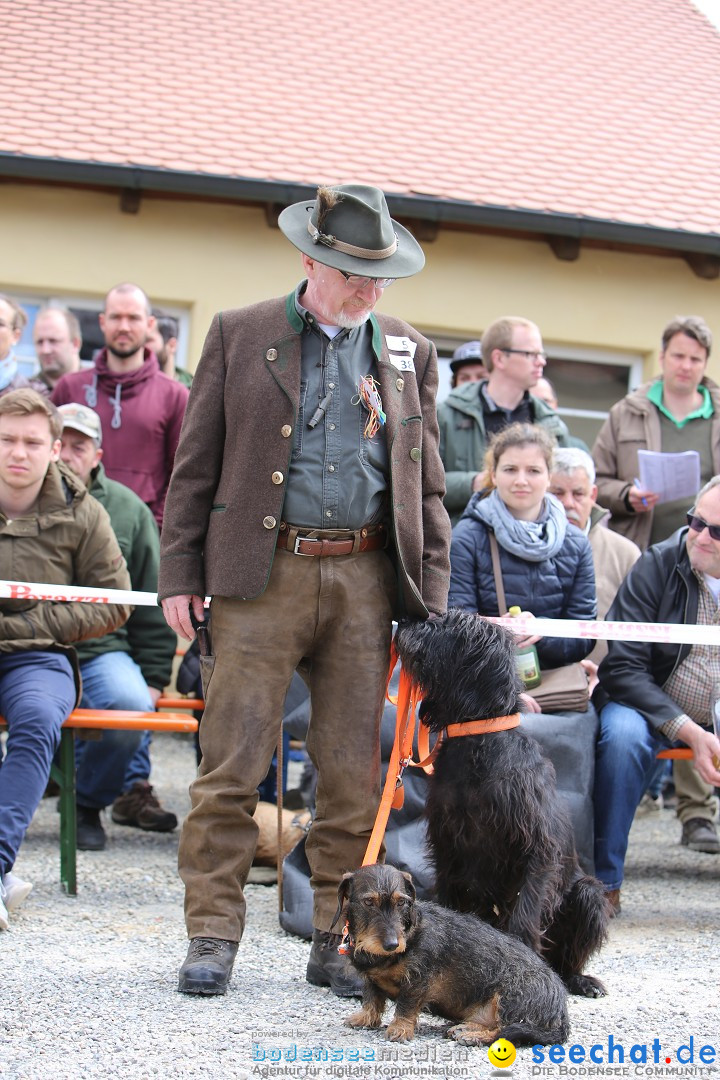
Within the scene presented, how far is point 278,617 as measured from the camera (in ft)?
14.0

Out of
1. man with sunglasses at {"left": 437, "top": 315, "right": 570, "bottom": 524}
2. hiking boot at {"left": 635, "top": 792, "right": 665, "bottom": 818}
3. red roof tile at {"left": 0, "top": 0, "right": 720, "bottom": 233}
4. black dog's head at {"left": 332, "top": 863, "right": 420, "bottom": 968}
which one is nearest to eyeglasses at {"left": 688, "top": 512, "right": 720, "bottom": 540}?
Answer: man with sunglasses at {"left": 437, "top": 315, "right": 570, "bottom": 524}

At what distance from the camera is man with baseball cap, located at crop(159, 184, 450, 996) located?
13.8 ft

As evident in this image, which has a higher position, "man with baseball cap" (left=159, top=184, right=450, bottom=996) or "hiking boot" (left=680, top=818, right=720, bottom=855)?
"man with baseball cap" (left=159, top=184, right=450, bottom=996)

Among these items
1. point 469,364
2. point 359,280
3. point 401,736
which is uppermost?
point 469,364

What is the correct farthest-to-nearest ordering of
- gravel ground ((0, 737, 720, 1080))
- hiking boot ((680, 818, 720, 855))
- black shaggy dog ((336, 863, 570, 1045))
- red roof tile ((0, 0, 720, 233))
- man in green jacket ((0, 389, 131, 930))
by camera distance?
1. red roof tile ((0, 0, 720, 233))
2. hiking boot ((680, 818, 720, 855))
3. man in green jacket ((0, 389, 131, 930))
4. black shaggy dog ((336, 863, 570, 1045))
5. gravel ground ((0, 737, 720, 1080))

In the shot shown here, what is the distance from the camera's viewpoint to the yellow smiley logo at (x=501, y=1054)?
11.4ft

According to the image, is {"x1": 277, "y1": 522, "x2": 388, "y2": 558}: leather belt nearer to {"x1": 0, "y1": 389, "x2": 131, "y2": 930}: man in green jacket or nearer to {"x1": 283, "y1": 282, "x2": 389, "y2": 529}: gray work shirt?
{"x1": 283, "y1": 282, "x2": 389, "y2": 529}: gray work shirt

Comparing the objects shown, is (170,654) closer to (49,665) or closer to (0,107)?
(49,665)

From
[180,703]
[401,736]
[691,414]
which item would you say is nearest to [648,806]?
[691,414]

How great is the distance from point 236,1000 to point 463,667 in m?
1.24

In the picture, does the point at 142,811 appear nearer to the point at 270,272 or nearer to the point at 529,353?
the point at 529,353

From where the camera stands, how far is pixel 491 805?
4.20m

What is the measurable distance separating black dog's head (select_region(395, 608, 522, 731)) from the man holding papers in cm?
355

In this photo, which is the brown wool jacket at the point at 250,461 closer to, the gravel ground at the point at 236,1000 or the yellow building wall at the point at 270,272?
the gravel ground at the point at 236,1000
